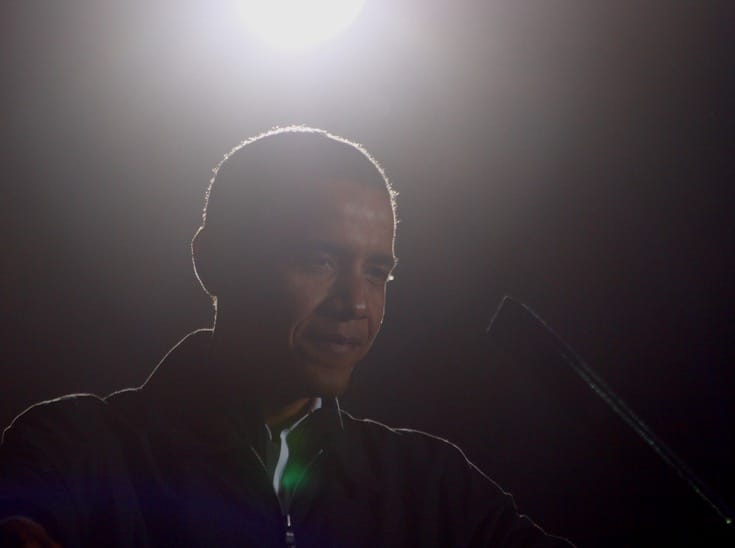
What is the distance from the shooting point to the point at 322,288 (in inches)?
50.5

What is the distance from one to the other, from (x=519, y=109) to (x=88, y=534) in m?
1.77

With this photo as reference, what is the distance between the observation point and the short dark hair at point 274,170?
1385 mm

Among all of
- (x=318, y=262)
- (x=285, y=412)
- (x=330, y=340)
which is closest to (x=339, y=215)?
(x=318, y=262)

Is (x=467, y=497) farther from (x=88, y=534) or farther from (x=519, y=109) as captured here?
(x=519, y=109)

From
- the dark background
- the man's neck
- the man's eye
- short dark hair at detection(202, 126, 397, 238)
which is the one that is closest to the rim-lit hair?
short dark hair at detection(202, 126, 397, 238)

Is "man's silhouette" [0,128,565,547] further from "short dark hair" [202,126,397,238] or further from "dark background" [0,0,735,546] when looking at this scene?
"dark background" [0,0,735,546]

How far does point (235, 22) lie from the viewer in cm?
224

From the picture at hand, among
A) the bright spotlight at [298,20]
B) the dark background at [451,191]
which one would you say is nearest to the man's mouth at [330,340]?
the dark background at [451,191]

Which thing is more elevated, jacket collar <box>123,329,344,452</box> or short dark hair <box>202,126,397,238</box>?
short dark hair <box>202,126,397,238</box>

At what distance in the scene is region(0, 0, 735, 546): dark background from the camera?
189 cm

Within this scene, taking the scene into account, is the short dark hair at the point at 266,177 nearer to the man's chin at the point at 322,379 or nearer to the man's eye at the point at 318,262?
the man's eye at the point at 318,262

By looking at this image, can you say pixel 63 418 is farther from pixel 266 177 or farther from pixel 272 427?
pixel 266 177

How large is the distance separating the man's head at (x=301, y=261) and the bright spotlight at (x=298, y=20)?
0.91m

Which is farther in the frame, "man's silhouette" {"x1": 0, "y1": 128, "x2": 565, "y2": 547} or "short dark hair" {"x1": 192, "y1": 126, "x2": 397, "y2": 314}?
"short dark hair" {"x1": 192, "y1": 126, "x2": 397, "y2": 314}
